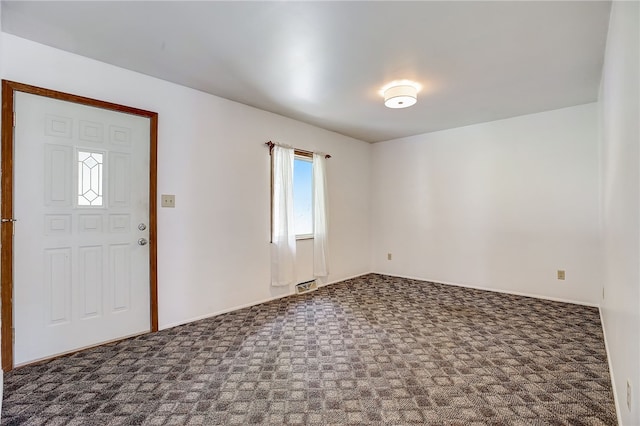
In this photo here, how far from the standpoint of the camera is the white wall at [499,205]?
364cm

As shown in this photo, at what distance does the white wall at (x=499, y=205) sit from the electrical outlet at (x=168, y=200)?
3530 millimetres

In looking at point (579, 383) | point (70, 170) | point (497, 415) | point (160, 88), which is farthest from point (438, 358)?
point (160, 88)

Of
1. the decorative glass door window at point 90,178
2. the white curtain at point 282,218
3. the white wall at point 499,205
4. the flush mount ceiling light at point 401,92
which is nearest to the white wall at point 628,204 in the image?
the flush mount ceiling light at point 401,92

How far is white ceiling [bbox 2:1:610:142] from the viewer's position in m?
1.90

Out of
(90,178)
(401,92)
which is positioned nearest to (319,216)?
(401,92)

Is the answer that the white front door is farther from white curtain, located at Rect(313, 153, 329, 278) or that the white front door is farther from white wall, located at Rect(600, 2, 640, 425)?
white wall, located at Rect(600, 2, 640, 425)

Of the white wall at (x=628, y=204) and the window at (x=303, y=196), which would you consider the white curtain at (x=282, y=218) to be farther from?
the white wall at (x=628, y=204)

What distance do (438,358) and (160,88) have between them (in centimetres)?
340

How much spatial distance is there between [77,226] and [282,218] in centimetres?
207

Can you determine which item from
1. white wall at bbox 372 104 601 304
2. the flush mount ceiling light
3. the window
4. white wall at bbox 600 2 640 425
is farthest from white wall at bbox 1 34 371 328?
white wall at bbox 600 2 640 425

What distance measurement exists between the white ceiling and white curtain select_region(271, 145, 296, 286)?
2.51 ft

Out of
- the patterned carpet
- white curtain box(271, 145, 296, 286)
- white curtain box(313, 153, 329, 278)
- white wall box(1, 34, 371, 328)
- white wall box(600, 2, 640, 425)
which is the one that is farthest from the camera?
white curtain box(313, 153, 329, 278)

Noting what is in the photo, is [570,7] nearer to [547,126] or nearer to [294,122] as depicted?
[547,126]

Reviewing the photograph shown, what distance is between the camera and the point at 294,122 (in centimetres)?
420
